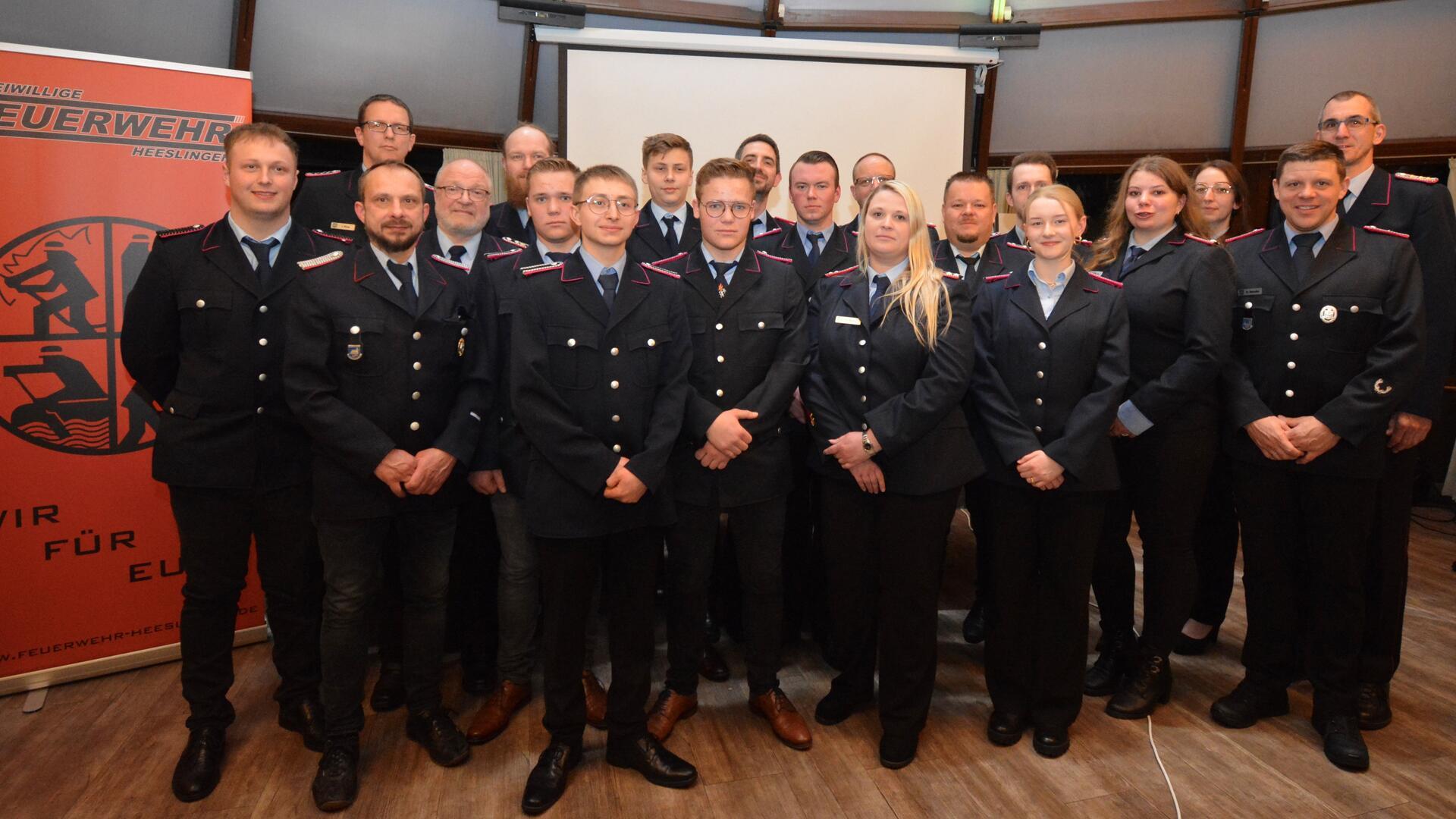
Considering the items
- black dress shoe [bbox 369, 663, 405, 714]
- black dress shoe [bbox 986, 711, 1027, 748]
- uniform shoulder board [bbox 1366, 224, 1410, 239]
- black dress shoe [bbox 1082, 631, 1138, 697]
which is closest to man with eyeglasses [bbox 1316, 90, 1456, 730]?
uniform shoulder board [bbox 1366, 224, 1410, 239]

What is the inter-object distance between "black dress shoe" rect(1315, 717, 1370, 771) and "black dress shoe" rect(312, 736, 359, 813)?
2834 mm

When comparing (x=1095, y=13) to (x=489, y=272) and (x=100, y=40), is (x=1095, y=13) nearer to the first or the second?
(x=489, y=272)

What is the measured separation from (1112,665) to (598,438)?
81.1 inches

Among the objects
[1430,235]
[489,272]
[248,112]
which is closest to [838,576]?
[489,272]

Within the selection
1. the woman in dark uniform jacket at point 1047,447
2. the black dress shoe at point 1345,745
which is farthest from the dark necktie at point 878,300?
the black dress shoe at point 1345,745

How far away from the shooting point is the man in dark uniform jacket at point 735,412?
2.35m

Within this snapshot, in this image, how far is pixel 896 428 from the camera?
227 cm

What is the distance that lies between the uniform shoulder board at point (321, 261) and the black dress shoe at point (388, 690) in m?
1.32

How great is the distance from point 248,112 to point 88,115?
0.49 metres

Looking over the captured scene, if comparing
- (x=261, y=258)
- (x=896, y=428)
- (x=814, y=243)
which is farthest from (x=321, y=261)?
(x=814, y=243)

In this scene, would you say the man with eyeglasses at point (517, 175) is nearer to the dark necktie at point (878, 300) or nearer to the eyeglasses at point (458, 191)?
the eyeglasses at point (458, 191)

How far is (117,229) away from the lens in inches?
113

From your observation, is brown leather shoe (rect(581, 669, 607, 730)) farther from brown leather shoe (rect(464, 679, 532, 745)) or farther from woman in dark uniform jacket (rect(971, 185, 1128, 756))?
woman in dark uniform jacket (rect(971, 185, 1128, 756))

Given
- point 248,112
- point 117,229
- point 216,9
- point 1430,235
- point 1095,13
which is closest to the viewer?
point 1430,235
